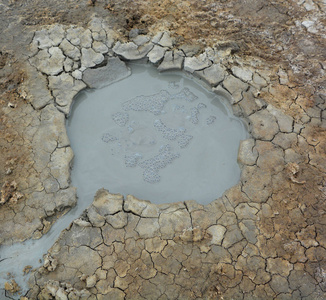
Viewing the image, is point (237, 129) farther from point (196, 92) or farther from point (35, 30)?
point (35, 30)

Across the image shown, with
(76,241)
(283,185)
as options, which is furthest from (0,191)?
(283,185)

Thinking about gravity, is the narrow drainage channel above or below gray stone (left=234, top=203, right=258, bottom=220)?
above

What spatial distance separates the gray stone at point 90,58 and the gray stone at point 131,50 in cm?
24

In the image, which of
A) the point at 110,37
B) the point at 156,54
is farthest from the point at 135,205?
the point at 110,37

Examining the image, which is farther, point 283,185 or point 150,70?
point 150,70

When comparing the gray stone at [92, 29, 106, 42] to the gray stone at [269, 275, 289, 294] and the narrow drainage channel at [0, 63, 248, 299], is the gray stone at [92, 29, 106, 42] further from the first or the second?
the gray stone at [269, 275, 289, 294]

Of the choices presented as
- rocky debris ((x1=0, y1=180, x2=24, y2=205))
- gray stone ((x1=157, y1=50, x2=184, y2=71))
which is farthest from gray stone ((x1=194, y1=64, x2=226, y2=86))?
rocky debris ((x1=0, y1=180, x2=24, y2=205))

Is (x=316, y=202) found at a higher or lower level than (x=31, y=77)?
lower

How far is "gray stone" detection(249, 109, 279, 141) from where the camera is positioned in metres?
3.71

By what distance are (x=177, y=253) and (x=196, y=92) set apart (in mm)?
2118

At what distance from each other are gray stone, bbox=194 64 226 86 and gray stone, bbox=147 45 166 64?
0.54 m

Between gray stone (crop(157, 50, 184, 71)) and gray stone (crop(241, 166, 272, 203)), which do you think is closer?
gray stone (crop(241, 166, 272, 203))

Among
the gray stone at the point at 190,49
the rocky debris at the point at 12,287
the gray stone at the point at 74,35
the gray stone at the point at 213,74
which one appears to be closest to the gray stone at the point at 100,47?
the gray stone at the point at 74,35

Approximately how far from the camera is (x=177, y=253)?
3055 millimetres
